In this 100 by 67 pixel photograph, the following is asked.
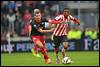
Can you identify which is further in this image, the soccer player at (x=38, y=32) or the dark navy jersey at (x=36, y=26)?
the dark navy jersey at (x=36, y=26)

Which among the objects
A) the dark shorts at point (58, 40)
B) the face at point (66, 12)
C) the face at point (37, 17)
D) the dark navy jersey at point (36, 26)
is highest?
the face at point (66, 12)

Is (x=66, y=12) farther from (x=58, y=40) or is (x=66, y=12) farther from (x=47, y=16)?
(x=47, y=16)

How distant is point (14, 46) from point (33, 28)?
438 inches

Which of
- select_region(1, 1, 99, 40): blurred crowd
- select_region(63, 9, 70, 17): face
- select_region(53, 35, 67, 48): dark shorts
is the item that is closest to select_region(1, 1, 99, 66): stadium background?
select_region(1, 1, 99, 40): blurred crowd

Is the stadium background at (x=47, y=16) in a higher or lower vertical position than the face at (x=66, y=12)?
lower

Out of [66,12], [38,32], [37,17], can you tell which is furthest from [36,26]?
[66,12]

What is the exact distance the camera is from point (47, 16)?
32.5 metres

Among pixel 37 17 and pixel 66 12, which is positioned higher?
pixel 66 12

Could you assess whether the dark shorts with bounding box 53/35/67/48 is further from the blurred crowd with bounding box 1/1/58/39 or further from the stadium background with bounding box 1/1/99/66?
the blurred crowd with bounding box 1/1/58/39

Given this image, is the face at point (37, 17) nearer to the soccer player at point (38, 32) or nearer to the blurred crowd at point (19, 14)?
the soccer player at point (38, 32)

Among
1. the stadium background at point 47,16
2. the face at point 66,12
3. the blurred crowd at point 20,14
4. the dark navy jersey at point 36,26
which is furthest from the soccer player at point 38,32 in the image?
the blurred crowd at point 20,14

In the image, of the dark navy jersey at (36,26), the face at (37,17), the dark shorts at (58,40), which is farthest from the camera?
the dark shorts at (58,40)

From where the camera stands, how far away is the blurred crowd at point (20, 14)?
102 ft

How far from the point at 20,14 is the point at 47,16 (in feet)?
5.72
